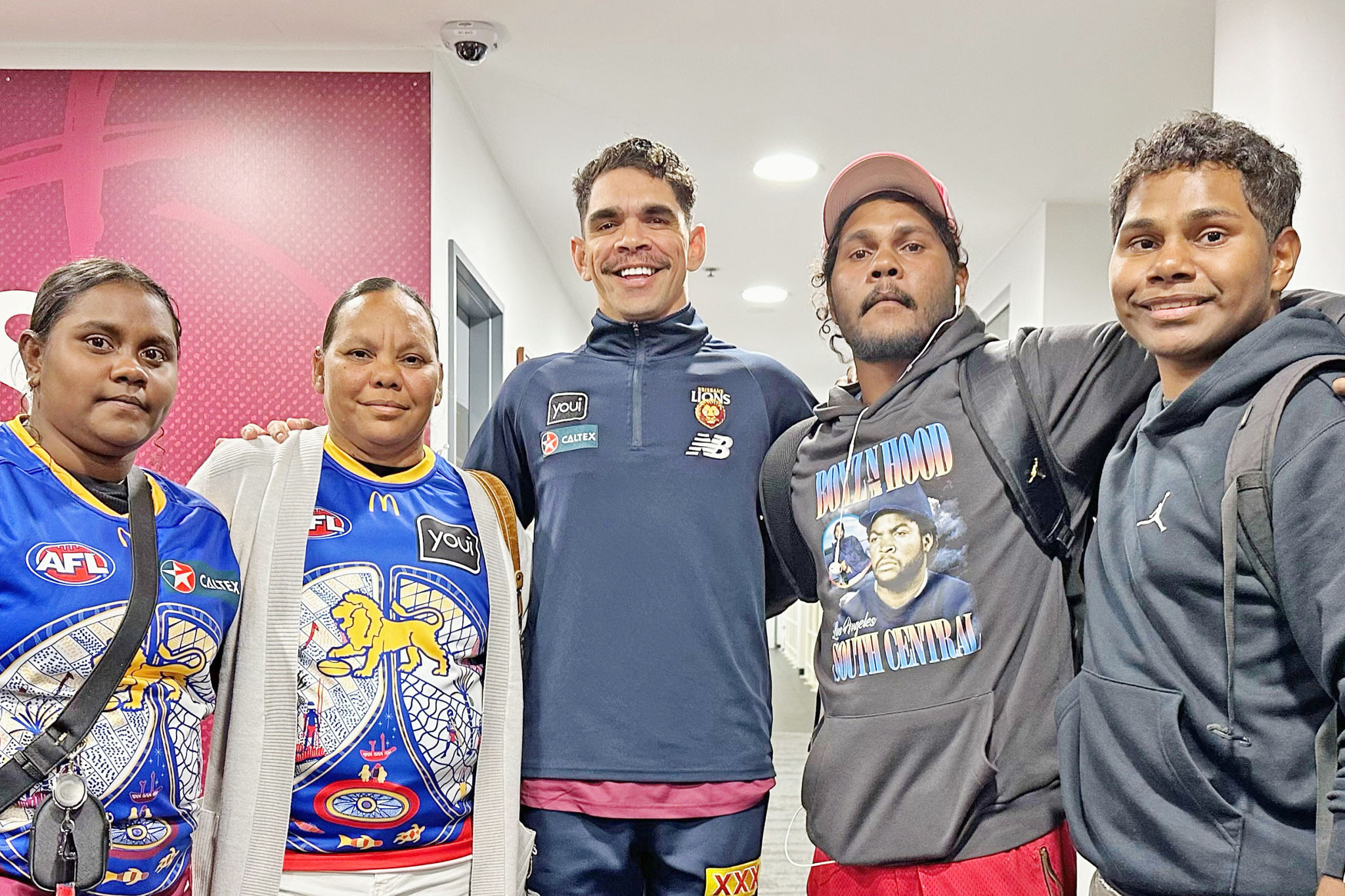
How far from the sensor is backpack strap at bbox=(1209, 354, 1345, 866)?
1179 mm

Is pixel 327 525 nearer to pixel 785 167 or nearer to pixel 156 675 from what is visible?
pixel 156 675

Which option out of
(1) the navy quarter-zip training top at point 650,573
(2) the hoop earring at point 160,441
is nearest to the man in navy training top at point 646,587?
(1) the navy quarter-zip training top at point 650,573

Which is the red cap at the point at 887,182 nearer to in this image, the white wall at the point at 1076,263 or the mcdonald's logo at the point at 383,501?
the mcdonald's logo at the point at 383,501

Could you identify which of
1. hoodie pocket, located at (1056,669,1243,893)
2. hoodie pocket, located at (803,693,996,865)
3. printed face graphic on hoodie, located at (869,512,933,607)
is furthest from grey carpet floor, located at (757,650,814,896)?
hoodie pocket, located at (1056,669,1243,893)

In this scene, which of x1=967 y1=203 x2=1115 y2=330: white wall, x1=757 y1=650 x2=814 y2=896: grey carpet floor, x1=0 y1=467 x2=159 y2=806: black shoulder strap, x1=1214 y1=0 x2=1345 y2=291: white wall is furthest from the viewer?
x1=967 y1=203 x2=1115 y2=330: white wall

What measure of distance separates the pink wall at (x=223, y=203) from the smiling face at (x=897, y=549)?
1.94 metres

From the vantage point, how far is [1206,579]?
4.12 feet

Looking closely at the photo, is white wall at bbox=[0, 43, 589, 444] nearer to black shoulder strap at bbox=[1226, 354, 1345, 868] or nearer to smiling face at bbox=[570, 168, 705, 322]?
smiling face at bbox=[570, 168, 705, 322]

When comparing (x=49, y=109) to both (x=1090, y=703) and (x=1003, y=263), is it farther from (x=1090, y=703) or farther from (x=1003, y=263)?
(x=1003, y=263)

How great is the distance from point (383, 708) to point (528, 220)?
3.69 meters

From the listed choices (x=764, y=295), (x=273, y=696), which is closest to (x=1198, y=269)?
(x=273, y=696)

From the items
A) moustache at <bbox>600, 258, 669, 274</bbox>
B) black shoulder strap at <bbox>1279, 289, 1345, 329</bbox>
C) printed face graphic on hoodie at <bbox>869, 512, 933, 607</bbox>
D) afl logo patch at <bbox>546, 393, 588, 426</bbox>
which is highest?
moustache at <bbox>600, 258, 669, 274</bbox>

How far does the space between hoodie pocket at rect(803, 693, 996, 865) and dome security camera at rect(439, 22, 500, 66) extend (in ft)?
7.21

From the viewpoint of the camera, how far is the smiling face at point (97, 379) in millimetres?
1518
